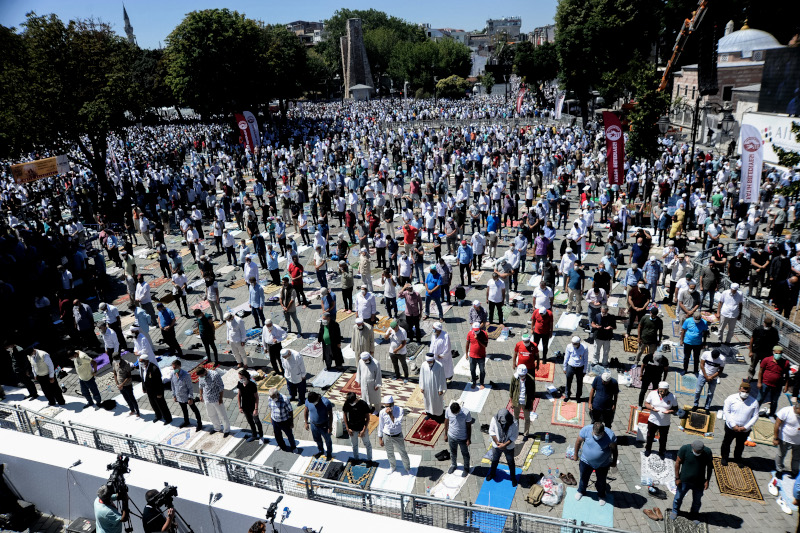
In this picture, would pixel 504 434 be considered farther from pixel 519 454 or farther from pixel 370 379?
pixel 370 379

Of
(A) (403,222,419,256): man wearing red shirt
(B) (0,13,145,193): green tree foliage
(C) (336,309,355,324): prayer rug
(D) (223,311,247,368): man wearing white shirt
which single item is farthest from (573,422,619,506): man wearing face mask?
(B) (0,13,145,193): green tree foliage

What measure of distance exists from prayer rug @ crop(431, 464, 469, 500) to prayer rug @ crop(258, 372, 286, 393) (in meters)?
4.22

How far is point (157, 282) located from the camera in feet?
54.7

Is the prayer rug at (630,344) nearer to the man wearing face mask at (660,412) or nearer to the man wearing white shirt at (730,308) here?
the man wearing white shirt at (730,308)

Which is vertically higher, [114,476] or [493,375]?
[114,476]

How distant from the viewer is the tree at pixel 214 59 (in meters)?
43.4

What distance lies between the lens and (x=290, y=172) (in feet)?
96.1

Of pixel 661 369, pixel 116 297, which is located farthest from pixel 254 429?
pixel 116 297

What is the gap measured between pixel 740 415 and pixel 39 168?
30.1 m

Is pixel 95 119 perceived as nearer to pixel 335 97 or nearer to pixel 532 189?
pixel 532 189

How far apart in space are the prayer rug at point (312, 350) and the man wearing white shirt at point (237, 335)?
140 centimetres

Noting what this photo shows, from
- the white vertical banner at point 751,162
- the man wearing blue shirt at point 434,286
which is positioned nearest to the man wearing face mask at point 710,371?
the man wearing blue shirt at point 434,286

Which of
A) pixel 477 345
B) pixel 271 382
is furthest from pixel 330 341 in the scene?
pixel 477 345

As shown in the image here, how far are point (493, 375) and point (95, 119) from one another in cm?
2417
